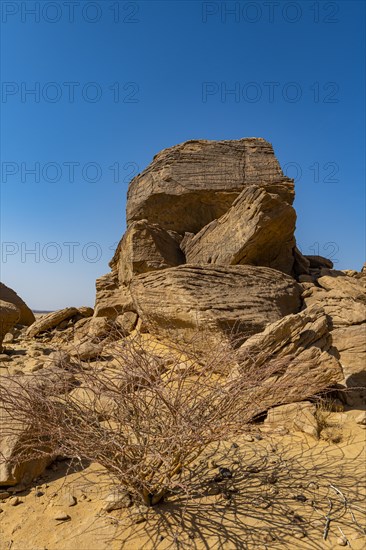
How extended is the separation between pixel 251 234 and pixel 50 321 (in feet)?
22.5

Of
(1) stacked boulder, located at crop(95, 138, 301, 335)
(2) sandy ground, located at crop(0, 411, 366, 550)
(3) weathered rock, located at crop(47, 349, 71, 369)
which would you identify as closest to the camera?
(2) sandy ground, located at crop(0, 411, 366, 550)

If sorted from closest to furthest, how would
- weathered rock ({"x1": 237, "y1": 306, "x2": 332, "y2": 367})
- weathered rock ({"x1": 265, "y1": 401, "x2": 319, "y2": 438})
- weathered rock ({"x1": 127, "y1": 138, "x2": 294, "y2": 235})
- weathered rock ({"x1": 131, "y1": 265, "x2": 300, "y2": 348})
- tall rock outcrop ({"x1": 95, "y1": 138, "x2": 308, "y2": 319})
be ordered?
weathered rock ({"x1": 265, "y1": 401, "x2": 319, "y2": 438})
weathered rock ({"x1": 237, "y1": 306, "x2": 332, "y2": 367})
weathered rock ({"x1": 131, "y1": 265, "x2": 300, "y2": 348})
tall rock outcrop ({"x1": 95, "y1": 138, "x2": 308, "y2": 319})
weathered rock ({"x1": 127, "y1": 138, "x2": 294, "y2": 235})

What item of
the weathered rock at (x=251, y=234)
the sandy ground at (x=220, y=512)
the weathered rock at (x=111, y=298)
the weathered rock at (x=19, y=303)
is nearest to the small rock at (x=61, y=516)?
the sandy ground at (x=220, y=512)

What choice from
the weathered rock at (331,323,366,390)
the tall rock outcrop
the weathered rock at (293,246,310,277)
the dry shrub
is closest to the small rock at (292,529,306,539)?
the dry shrub

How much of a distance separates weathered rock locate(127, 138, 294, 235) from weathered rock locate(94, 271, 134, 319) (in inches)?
93.8

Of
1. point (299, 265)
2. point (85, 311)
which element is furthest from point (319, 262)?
point (85, 311)

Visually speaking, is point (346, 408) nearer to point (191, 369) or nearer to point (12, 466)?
point (191, 369)

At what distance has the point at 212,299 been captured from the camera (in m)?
7.70

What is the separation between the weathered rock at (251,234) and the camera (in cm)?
937

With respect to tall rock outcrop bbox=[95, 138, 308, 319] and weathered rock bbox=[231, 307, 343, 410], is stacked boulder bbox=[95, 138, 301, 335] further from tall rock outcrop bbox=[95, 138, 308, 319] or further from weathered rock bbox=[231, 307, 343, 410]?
weathered rock bbox=[231, 307, 343, 410]

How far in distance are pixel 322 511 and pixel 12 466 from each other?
2.59m

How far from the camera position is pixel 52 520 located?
2.75 metres

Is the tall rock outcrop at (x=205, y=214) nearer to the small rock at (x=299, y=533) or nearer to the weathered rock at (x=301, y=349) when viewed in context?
the weathered rock at (x=301, y=349)

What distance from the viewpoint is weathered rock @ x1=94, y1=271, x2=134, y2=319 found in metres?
10.3
